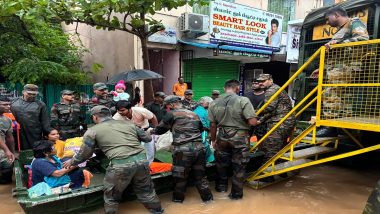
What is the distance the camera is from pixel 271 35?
12758mm

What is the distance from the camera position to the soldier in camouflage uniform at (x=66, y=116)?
5.59 meters

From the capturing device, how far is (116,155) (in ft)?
11.4

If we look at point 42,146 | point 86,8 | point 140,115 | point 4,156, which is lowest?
point 4,156

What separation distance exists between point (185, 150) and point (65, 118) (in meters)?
2.84

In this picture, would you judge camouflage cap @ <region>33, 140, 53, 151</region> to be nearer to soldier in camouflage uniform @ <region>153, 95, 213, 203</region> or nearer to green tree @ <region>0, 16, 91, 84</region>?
soldier in camouflage uniform @ <region>153, 95, 213, 203</region>

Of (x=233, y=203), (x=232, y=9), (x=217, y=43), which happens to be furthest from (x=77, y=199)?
(x=232, y=9)

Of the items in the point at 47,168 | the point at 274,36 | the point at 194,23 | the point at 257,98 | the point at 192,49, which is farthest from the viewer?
the point at 274,36

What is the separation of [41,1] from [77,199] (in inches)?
141

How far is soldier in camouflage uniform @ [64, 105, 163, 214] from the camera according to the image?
3.49m

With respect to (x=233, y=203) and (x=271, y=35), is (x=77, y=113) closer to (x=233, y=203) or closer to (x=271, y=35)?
(x=233, y=203)

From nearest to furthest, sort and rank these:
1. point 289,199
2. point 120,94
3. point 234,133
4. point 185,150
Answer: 1. point 185,150
2. point 234,133
3. point 289,199
4. point 120,94

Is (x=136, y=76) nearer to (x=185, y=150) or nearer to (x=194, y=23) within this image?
(x=185, y=150)

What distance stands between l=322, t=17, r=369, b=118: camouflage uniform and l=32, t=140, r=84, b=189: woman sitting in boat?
3464 mm

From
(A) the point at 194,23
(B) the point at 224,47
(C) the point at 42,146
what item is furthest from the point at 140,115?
(B) the point at 224,47
